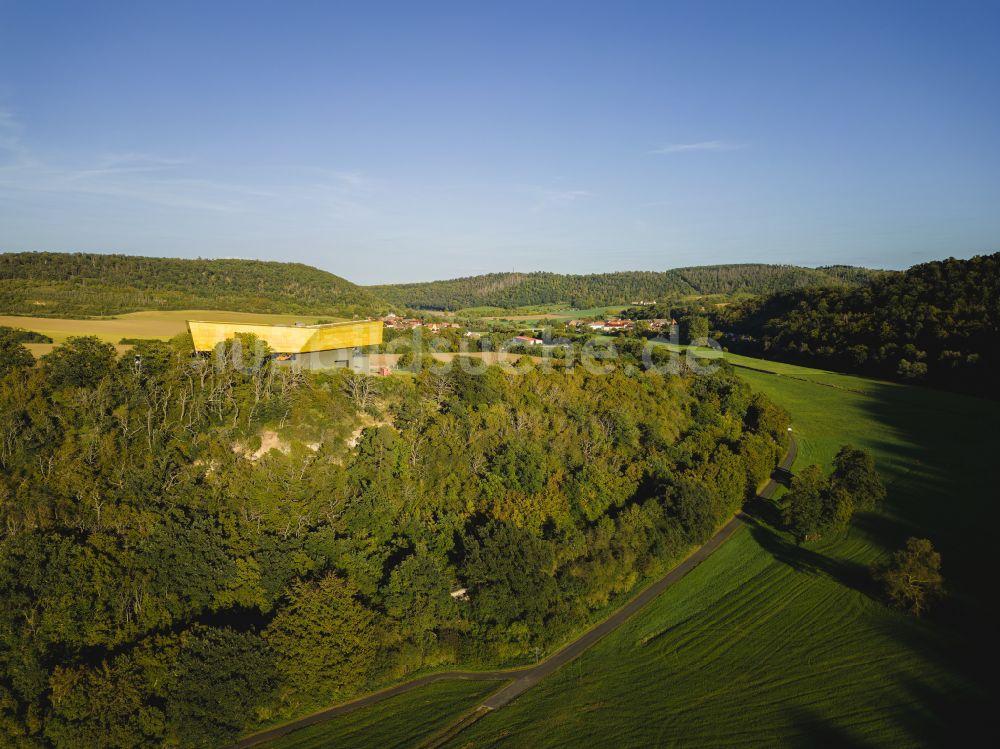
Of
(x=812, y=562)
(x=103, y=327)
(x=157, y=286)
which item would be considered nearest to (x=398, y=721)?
(x=812, y=562)

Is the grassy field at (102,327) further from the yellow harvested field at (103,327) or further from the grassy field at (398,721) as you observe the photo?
the grassy field at (398,721)

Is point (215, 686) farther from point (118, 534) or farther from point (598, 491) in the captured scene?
point (598, 491)

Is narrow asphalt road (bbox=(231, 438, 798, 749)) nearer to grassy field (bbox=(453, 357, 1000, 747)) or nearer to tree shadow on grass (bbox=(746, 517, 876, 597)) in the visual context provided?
grassy field (bbox=(453, 357, 1000, 747))

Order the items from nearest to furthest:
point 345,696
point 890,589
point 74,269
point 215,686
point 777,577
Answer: point 215,686 < point 345,696 < point 890,589 < point 777,577 < point 74,269

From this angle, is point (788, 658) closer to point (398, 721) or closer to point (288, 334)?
point (398, 721)

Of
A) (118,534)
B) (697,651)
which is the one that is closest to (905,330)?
(697,651)

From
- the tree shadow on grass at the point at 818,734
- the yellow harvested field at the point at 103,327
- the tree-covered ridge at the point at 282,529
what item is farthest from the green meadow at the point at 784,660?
the yellow harvested field at the point at 103,327
